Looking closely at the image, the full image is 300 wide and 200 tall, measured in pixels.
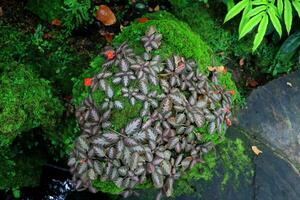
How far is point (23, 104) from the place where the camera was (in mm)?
3961

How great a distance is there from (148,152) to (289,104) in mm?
2606

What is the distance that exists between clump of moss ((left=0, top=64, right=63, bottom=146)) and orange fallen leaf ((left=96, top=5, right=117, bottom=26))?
124 cm

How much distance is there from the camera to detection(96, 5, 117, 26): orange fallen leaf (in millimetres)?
5066

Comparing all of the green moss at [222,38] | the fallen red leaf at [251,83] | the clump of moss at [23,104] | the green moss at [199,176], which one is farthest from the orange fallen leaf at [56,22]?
the fallen red leaf at [251,83]

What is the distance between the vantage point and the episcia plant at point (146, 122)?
342cm

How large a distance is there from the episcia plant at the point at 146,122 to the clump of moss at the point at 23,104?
615 millimetres

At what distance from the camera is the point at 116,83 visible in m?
3.59

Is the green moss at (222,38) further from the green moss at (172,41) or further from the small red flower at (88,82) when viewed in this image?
the small red flower at (88,82)

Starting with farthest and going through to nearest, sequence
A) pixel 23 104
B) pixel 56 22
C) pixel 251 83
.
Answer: pixel 251 83, pixel 56 22, pixel 23 104

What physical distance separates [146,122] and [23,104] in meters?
1.24

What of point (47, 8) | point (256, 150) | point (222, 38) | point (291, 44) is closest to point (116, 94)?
point (47, 8)

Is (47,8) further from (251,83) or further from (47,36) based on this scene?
(251,83)

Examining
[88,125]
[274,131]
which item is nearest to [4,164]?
[88,125]

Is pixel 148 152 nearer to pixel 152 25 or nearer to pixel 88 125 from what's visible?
pixel 88 125
